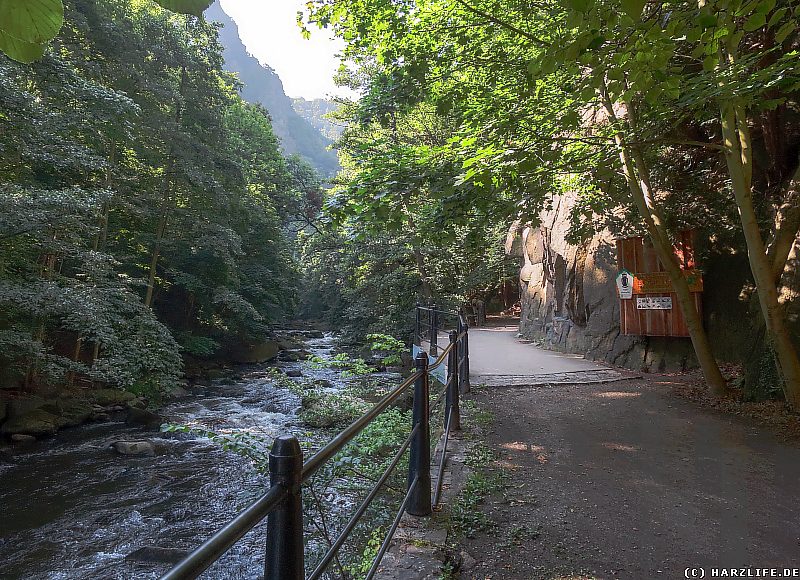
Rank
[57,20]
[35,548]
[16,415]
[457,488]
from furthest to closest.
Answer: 1. [16,415]
2. [35,548]
3. [457,488]
4. [57,20]

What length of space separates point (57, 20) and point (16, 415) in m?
12.4

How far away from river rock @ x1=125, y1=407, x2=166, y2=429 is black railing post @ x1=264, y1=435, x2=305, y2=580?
36.6 feet

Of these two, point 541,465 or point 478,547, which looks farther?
point 541,465

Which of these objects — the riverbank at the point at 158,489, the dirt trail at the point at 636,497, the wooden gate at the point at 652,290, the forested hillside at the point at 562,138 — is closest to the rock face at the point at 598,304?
the forested hillside at the point at 562,138

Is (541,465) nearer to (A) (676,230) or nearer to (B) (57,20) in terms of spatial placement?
(B) (57,20)

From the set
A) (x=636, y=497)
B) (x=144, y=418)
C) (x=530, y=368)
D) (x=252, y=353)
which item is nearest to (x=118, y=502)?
(x=144, y=418)

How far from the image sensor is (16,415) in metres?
10.1

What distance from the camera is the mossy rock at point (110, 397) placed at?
12.2m

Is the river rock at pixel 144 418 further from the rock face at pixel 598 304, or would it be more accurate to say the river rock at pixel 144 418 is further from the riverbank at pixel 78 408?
the rock face at pixel 598 304

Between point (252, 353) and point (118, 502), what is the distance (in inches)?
534

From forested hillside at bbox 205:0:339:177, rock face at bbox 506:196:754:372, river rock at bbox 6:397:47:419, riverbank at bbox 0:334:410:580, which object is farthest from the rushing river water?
forested hillside at bbox 205:0:339:177

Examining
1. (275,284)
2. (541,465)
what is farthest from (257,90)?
(541,465)

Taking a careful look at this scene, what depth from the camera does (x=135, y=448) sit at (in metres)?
8.99

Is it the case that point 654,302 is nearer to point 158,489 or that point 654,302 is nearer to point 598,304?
point 598,304
